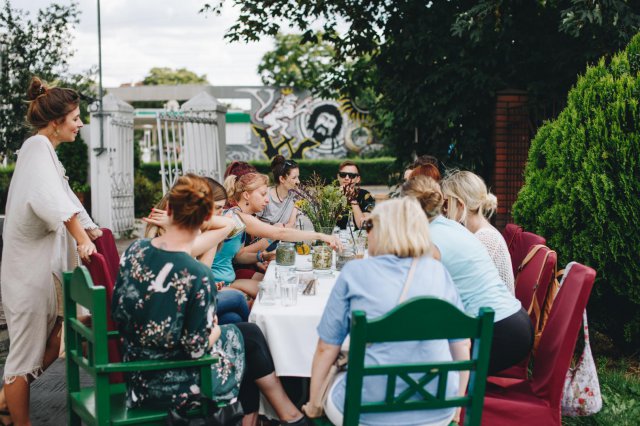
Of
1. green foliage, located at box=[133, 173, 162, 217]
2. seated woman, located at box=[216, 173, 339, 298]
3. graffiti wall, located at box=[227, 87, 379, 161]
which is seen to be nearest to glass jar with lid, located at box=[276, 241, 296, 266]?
seated woman, located at box=[216, 173, 339, 298]

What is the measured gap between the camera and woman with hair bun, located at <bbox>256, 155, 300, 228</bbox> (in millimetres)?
6559

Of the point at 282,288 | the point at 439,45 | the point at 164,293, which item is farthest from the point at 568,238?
the point at 439,45

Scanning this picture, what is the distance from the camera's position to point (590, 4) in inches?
265

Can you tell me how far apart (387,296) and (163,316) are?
90 cm

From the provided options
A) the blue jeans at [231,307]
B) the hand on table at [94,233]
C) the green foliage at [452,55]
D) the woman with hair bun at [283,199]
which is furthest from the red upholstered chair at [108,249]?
the green foliage at [452,55]

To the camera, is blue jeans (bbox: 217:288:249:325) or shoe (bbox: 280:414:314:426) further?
blue jeans (bbox: 217:288:249:325)

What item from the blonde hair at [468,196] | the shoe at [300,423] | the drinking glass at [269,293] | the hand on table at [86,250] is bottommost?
the shoe at [300,423]

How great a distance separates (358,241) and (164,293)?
2354 millimetres

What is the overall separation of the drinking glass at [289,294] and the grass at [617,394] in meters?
1.91

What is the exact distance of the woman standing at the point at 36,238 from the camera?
365 centimetres

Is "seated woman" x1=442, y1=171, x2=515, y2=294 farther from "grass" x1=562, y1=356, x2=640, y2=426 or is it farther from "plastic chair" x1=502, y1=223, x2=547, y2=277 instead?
"grass" x1=562, y1=356, x2=640, y2=426

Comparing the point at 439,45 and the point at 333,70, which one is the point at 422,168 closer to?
the point at 439,45

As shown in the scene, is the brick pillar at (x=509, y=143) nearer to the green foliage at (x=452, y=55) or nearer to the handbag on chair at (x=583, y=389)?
the green foliage at (x=452, y=55)

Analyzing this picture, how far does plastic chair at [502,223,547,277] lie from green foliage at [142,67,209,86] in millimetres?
76365
